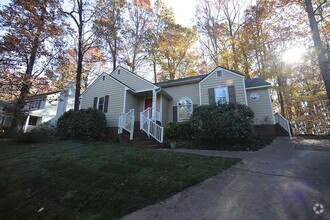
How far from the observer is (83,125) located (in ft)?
31.7

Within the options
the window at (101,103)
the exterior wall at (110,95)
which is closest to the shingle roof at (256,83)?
the exterior wall at (110,95)

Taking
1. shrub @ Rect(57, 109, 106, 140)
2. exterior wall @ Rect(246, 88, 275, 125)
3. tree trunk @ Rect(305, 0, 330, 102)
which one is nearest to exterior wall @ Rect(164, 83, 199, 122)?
exterior wall @ Rect(246, 88, 275, 125)

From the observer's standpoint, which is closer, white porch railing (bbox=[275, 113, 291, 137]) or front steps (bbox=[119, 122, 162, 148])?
front steps (bbox=[119, 122, 162, 148])

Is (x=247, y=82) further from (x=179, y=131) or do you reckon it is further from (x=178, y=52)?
(x=178, y=52)

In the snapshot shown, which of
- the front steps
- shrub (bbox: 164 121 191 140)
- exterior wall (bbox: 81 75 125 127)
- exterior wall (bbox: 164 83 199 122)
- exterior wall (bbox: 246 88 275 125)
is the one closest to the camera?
the front steps

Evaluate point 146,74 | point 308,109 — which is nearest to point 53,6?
point 146,74

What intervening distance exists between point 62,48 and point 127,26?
374 inches

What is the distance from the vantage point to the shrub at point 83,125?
31.7ft

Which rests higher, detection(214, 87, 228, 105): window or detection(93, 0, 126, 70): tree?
detection(93, 0, 126, 70): tree

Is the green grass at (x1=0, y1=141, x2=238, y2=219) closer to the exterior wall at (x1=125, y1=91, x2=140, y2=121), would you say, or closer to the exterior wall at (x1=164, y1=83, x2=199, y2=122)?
the exterior wall at (x1=125, y1=91, x2=140, y2=121)

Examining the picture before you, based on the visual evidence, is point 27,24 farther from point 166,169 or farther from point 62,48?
point 166,169

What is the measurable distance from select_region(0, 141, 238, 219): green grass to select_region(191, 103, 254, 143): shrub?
2.62 m

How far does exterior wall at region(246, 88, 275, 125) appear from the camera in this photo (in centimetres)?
1020

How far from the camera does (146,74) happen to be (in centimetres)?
2128
